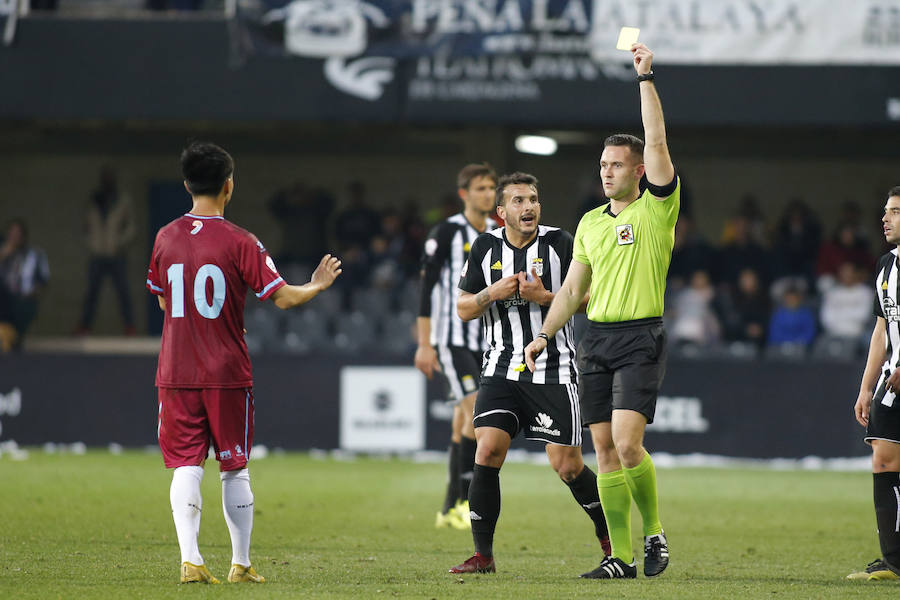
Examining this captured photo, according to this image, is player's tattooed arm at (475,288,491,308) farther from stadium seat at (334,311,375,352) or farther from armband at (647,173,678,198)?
stadium seat at (334,311,375,352)

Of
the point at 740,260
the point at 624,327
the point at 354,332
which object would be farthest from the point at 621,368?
the point at 740,260

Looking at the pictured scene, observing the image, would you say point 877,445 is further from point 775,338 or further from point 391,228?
point 391,228

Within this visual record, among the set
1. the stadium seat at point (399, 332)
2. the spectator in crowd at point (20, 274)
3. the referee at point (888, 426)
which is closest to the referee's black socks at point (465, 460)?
the referee at point (888, 426)

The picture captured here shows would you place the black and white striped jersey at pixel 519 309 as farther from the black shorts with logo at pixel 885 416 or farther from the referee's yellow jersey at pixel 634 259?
the black shorts with logo at pixel 885 416

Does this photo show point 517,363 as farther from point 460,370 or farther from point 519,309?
point 460,370

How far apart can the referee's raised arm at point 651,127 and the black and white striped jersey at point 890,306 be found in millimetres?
1358

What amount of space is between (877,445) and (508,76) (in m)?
10.1

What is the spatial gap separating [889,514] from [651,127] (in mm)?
2367

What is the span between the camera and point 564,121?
53.3 ft

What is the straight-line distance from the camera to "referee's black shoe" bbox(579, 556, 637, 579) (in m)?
6.37

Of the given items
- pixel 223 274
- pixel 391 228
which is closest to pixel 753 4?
pixel 391 228

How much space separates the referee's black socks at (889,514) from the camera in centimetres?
664

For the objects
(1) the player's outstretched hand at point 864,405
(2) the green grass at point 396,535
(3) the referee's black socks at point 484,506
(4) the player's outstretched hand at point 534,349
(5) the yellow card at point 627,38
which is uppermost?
(5) the yellow card at point 627,38

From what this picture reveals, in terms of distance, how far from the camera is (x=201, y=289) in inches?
231
